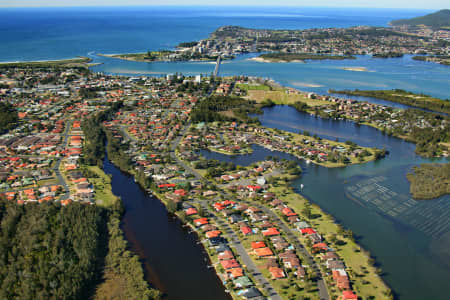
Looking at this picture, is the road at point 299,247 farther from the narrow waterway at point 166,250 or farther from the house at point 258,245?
the narrow waterway at point 166,250

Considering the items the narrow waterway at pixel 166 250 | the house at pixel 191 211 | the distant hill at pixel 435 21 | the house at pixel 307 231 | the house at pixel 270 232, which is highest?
the distant hill at pixel 435 21

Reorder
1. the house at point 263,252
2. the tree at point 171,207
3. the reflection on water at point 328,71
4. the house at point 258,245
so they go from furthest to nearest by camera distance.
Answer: the reflection on water at point 328,71 → the tree at point 171,207 → the house at point 258,245 → the house at point 263,252

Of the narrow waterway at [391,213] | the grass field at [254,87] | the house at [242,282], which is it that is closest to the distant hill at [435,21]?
the grass field at [254,87]

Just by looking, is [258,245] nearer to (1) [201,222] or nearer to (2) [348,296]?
(1) [201,222]

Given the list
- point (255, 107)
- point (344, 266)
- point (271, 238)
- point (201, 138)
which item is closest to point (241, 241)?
point (271, 238)

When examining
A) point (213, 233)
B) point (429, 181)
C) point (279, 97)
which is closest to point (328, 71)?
point (279, 97)

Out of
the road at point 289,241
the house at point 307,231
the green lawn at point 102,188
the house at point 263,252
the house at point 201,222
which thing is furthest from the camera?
the green lawn at point 102,188
